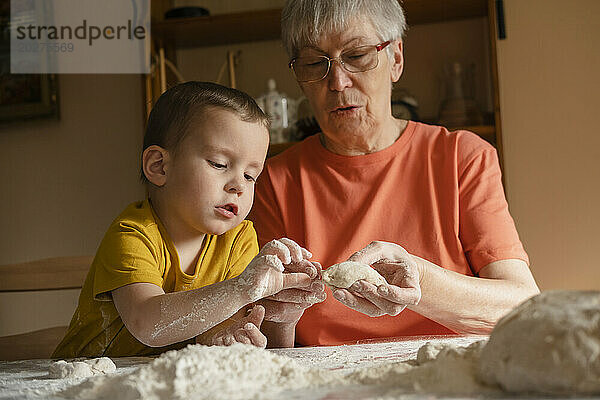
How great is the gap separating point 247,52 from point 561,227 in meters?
1.45

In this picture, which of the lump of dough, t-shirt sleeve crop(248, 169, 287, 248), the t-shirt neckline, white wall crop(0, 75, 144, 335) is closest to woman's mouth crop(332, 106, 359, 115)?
the t-shirt neckline

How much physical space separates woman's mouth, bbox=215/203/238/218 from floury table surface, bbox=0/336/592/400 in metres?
0.26

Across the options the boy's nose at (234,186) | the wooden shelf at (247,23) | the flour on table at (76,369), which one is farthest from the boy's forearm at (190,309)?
the wooden shelf at (247,23)

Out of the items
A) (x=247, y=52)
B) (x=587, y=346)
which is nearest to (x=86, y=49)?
(x=247, y=52)

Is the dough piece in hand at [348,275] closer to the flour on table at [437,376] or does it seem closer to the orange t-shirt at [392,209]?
the flour on table at [437,376]

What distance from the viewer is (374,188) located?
4.96 feet

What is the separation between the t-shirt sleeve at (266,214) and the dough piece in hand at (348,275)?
50 centimetres

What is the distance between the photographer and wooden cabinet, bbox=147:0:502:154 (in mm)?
2322

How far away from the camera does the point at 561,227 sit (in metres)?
2.37

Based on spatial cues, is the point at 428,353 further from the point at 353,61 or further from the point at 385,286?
the point at 353,61

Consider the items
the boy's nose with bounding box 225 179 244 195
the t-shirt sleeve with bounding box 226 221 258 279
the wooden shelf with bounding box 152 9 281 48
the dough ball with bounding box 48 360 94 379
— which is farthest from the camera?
the wooden shelf with bounding box 152 9 281 48

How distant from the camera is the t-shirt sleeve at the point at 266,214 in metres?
1.54

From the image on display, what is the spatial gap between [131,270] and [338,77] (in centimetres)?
65

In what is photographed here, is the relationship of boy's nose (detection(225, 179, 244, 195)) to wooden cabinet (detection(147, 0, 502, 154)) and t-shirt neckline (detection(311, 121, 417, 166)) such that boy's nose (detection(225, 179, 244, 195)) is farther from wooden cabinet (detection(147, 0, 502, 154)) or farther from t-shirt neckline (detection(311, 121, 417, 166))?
wooden cabinet (detection(147, 0, 502, 154))
